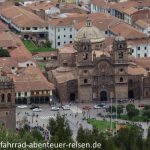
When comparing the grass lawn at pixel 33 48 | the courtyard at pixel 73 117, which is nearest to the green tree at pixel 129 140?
the courtyard at pixel 73 117

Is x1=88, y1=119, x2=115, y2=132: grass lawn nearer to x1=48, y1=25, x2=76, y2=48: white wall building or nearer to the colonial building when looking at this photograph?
the colonial building

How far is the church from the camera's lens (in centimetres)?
8525

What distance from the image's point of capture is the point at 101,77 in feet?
283

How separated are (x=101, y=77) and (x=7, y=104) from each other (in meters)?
17.3

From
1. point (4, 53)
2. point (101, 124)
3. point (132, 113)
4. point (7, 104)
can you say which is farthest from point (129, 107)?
point (4, 53)

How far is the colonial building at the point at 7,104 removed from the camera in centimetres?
7019

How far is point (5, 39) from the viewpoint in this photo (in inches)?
4060

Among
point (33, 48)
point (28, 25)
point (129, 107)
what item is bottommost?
point (129, 107)


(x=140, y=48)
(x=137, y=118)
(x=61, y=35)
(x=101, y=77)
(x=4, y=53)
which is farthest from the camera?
(x=61, y=35)

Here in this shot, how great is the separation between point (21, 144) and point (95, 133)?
8275 millimetres

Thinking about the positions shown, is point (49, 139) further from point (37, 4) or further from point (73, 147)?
point (37, 4)

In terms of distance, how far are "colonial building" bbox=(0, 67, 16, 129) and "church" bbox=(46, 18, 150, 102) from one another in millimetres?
15274

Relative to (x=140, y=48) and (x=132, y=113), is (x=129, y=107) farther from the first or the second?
(x=140, y=48)

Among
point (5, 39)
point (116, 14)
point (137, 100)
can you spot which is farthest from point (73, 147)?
point (116, 14)
